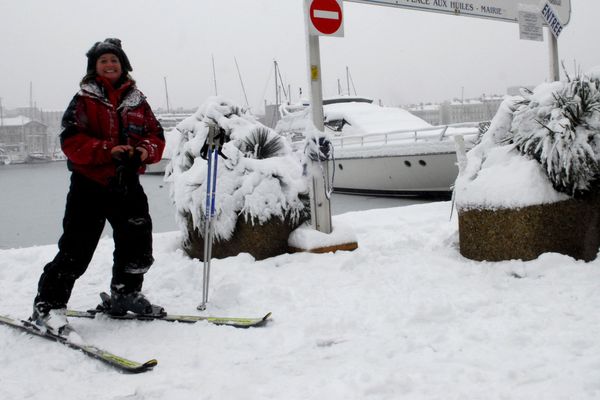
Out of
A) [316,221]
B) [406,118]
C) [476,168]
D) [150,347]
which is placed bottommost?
[150,347]

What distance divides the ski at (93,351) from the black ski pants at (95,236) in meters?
0.17

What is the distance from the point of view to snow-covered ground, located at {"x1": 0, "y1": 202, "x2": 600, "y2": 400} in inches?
89.0

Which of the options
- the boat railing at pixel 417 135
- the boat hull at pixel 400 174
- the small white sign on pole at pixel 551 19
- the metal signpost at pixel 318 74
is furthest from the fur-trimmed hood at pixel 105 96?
the boat hull at pixel 400 174

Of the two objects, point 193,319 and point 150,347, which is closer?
point 150,347

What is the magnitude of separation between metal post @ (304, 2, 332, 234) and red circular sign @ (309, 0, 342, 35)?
90 mm

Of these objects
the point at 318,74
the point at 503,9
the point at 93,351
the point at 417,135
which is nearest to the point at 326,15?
the point at 318,74

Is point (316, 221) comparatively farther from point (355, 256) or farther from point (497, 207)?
point (497, 207)

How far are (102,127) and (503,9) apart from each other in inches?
255

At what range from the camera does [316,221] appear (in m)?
5.24

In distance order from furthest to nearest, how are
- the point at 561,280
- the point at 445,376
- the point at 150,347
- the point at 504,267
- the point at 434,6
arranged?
the point at 434,6 → the point at 504,267 → the point at 561,280 → the point at 150,347 → the point at 445,376

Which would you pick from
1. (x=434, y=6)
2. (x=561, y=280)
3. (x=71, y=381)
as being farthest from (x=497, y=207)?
(x=434, y=6)

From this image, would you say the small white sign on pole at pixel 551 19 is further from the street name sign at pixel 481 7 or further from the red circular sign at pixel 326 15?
the red circular sign at pixel 326 15

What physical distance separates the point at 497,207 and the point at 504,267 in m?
0.46

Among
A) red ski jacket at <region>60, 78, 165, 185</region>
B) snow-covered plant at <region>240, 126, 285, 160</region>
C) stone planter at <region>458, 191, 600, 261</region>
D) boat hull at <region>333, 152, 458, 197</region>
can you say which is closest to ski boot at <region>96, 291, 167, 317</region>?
red ski jacket at <region>60, 78, 165, 185</region>
